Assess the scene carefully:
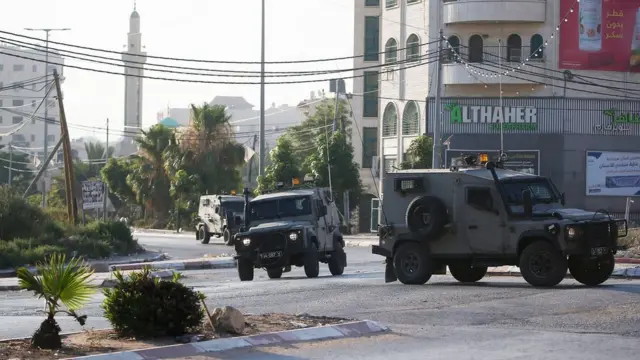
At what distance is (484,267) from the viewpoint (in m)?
21.6

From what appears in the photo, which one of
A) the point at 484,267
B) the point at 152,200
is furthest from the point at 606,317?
the point at 152,200

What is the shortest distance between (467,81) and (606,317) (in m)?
40.1

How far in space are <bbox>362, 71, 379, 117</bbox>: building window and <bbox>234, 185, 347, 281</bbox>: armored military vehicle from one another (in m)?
42.9

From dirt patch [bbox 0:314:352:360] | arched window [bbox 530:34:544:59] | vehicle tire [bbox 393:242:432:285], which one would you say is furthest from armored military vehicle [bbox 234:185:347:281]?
arched window [bbox 530:34:544:59]

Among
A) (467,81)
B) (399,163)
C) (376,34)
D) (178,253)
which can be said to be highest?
(376,34)

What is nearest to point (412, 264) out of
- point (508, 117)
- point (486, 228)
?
point (486, 228)

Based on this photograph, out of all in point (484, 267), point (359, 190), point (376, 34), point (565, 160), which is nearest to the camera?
point (484, 267)

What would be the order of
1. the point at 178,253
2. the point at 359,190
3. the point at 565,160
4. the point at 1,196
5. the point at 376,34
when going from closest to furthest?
the point at 1,196 < the point at 178,253 < the point at 565,160 < the point at 359,190 < the point at 376,34

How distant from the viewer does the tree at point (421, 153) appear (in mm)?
53656

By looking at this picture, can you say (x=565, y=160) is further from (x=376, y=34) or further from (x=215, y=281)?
(x=215, y=281)

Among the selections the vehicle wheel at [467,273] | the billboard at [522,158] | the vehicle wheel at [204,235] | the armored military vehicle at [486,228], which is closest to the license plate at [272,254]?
the armored military vehicle at [486,228]

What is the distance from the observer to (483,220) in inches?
819

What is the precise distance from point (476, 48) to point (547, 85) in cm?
387

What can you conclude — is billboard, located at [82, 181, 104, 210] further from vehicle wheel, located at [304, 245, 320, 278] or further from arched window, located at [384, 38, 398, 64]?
arched window, located at [384, 38, 398, 64]
